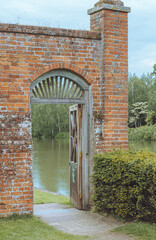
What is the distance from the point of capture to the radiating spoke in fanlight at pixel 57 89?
7945mm

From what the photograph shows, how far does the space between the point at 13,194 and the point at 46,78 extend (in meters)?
2.64

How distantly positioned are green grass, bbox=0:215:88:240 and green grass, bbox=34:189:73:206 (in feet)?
8.08

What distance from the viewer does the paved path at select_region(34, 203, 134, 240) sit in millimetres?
6413

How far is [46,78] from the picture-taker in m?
7.97

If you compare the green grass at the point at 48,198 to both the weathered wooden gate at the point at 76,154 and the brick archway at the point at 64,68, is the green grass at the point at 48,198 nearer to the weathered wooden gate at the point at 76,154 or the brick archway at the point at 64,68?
the weathered wooden gate at the point at 76,154

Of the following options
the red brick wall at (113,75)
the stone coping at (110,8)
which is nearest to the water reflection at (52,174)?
the red brick wall at (113,75)

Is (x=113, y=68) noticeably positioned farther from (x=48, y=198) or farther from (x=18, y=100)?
(x=48, y=198)

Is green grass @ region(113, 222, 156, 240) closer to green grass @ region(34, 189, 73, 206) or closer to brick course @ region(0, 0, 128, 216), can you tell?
brick course @ region(0, 0, 128, 216)

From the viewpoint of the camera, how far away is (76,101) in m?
8.31

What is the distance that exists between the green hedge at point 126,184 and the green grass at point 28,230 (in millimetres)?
1321

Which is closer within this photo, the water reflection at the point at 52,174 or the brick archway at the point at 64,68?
the brick archway at the point at 64,68

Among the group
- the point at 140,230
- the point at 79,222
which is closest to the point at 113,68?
the point at 79,222

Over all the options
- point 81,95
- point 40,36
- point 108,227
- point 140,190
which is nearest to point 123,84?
point 81,95

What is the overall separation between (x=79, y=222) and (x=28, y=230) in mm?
1314
